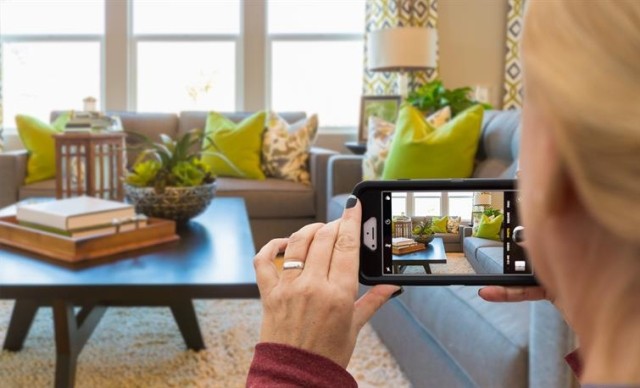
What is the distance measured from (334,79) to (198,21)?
3.30ft

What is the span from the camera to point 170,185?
6.77ft

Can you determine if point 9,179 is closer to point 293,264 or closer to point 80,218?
point 80,218

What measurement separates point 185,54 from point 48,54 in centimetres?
91

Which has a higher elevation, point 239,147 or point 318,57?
point 318,57

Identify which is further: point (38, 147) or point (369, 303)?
point (38, 147)

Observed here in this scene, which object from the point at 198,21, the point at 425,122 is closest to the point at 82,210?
the point at 425,122

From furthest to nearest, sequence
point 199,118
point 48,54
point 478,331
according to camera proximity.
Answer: point 48,54 < point 199,118 < point 478,331

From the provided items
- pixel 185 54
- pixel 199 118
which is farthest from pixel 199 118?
pixel 185 54

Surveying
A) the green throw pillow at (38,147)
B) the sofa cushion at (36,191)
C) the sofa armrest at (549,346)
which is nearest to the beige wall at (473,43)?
the green throw pillow at (38,147)

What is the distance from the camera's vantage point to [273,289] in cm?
57

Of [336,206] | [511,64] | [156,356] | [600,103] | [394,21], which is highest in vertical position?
[394,21]

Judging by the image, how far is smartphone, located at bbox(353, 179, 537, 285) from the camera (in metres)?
0.57

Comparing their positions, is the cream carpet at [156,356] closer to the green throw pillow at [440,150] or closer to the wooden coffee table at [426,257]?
the green throw pillow at [440,150]

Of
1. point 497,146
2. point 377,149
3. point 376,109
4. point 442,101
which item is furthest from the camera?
point 376,109
